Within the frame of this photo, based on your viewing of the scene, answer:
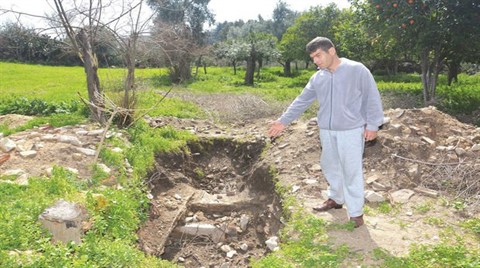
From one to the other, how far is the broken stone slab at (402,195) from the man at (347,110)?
103 centimetres

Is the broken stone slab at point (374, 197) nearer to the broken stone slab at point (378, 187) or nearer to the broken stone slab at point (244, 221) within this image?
the broken stone slab at point (378, 187)

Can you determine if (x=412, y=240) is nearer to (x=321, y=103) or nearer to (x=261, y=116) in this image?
(x=321, y=103)

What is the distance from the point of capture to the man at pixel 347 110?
138 inches

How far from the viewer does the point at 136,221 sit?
436cm

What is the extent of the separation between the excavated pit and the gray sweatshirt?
5.59 ft

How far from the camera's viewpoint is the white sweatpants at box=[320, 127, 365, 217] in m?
3.62

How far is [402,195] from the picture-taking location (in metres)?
4.71

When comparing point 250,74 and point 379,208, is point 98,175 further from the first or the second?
point 250,74

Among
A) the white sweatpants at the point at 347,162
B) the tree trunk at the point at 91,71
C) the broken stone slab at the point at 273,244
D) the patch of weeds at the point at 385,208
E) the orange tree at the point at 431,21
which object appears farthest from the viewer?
the orange tree at the point at 431,21

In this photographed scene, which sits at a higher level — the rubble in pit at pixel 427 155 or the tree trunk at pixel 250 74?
the tree trunk at pixel 250 74

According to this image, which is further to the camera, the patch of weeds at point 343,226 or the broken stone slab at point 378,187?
the broken stone slab at point 378,187

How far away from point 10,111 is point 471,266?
9.91 meters

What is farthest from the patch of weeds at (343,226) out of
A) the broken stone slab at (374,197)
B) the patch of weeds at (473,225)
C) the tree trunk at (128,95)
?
the tree trunk at (128,95)

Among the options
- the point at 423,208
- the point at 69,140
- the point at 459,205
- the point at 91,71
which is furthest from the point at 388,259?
the point at 91,71
